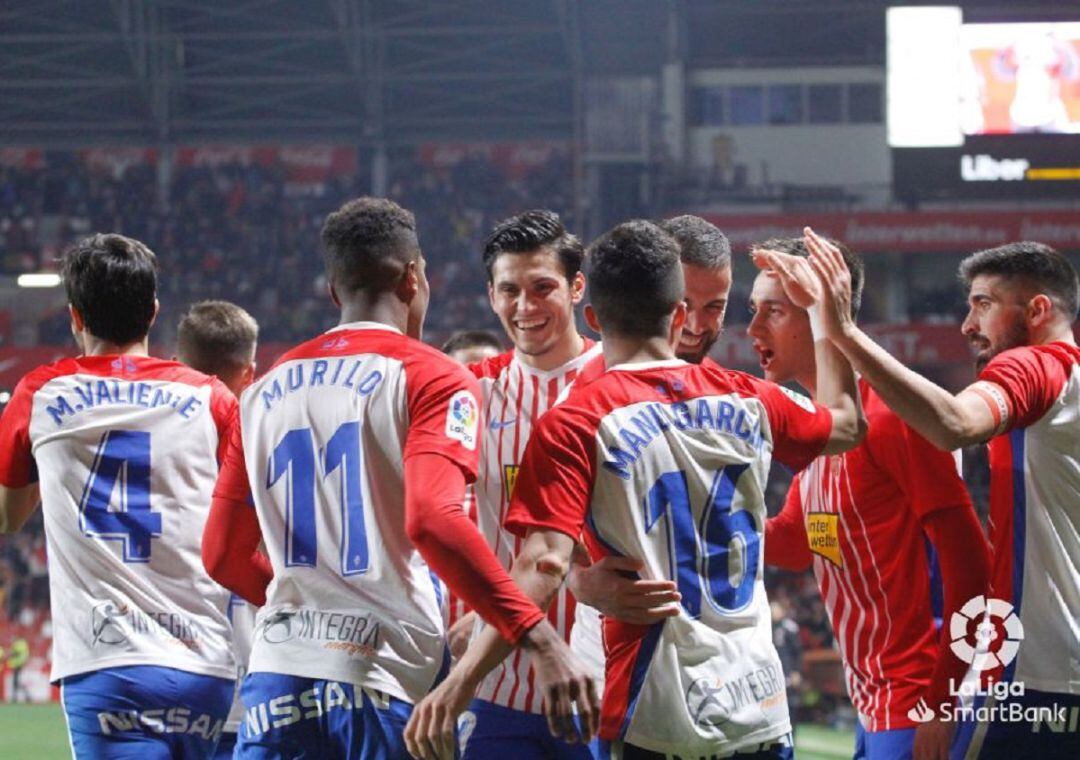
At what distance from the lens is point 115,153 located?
89.9ft

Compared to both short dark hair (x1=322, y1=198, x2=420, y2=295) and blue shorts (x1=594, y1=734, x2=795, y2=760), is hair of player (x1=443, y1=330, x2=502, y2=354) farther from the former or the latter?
blue shorts (x1=594, y1=734, x2=795, y2=760)

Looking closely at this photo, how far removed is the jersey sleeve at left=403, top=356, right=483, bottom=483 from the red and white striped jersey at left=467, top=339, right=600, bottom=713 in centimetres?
74

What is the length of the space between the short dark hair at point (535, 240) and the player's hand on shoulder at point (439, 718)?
1.61 metres

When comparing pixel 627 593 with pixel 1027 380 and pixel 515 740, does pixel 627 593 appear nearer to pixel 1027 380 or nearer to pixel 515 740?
pixel 515 740

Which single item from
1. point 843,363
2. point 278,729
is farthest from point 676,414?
point 278,729

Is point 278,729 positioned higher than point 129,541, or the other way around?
point 129,541

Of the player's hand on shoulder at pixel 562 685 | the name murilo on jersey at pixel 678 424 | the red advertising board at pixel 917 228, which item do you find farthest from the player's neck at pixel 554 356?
the red advertising board at pixel 917 228

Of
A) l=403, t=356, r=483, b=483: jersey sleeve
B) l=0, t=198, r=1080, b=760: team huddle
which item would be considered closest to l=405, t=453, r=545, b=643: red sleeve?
l=0, t=198, r=1080, b=760: team huddle

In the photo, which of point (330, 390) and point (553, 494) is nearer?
point (553, 494)

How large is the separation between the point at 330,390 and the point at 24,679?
695 inches

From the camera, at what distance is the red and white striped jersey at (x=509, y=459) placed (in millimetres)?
3965

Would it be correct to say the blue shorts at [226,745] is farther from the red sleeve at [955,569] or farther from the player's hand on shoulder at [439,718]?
the red sleeve at [955,569]

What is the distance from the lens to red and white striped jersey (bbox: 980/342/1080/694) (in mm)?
3760

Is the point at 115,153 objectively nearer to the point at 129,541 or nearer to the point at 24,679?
the point at 24,679
